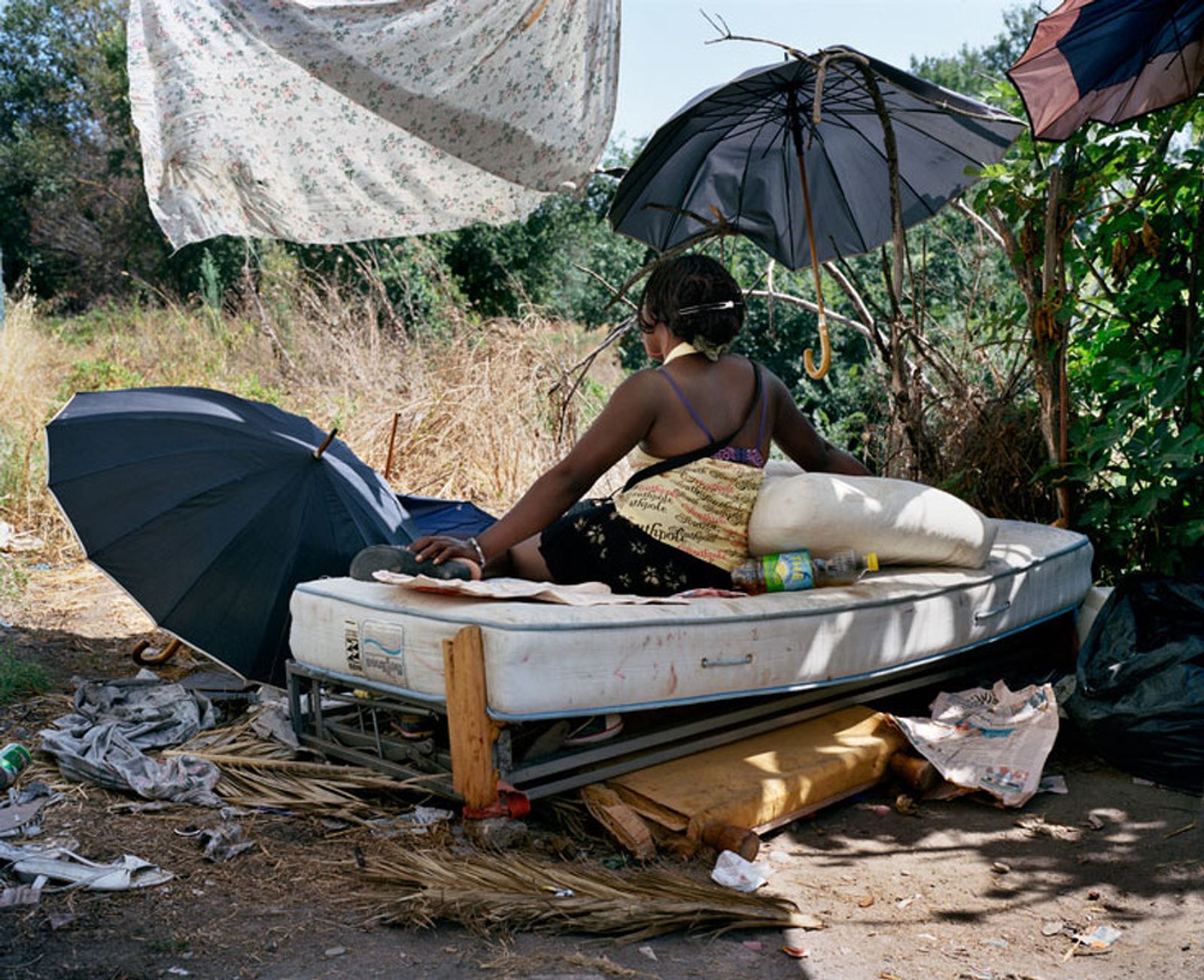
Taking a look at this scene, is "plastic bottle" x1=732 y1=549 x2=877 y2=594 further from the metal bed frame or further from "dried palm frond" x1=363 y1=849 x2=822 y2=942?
"dried palm frond" x1=363 y1=849 x2=822 y2=942

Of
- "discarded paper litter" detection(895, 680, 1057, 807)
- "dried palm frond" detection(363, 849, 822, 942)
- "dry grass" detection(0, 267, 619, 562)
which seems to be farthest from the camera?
"dry grass" detection(0, 267, 619, 562)

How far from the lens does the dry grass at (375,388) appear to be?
7.66m

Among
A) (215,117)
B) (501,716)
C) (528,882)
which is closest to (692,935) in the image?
(528,882)

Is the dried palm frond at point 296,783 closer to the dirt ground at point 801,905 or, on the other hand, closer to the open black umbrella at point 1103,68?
the dirt ground at point 801,905

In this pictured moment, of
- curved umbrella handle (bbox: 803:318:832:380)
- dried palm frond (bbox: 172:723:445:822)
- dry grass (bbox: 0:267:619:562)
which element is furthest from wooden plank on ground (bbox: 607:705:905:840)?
dry grass (bbox: 0:267:619:562)

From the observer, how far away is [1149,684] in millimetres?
3822

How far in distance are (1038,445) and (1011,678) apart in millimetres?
1384

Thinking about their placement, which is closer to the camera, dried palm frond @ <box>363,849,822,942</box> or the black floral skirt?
dried palm frond @ <box>363,849,822,942</box>

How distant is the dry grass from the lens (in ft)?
25.1

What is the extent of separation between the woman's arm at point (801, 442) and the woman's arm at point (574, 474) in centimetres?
65

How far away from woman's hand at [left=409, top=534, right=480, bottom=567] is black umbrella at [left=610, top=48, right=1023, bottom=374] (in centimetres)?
189

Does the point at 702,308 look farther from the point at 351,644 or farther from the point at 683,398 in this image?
the point at 351,644

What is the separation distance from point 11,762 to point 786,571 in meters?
2.59

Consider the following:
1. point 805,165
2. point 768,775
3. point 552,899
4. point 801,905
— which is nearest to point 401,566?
point 552,899
